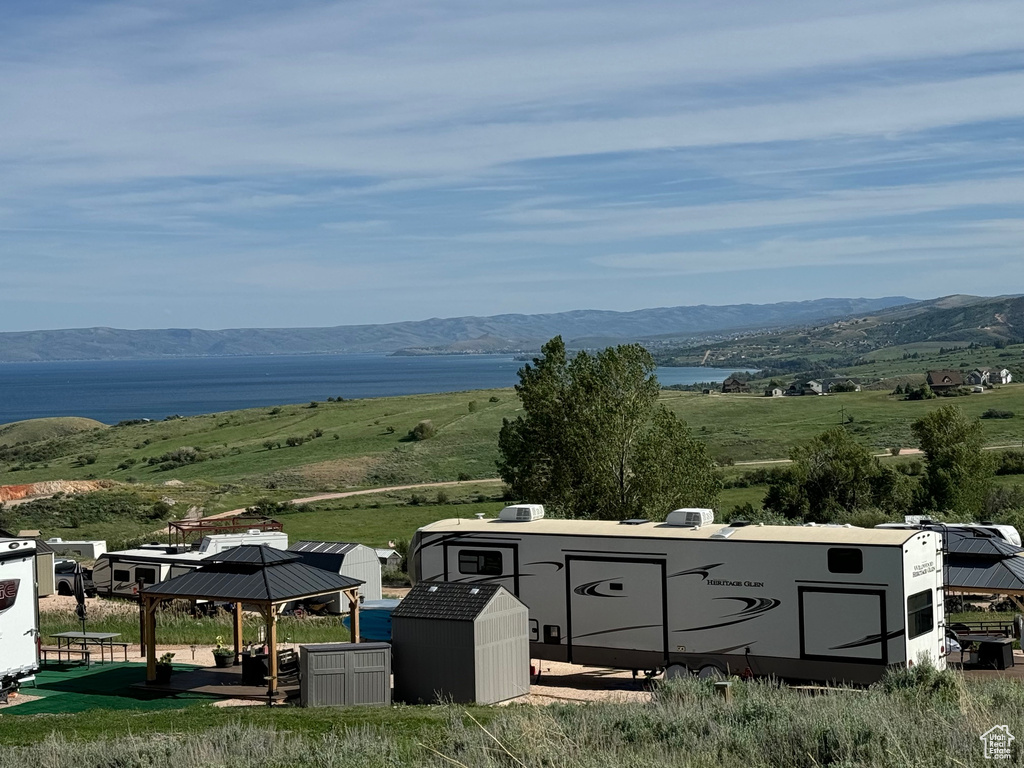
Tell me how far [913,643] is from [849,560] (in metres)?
1.46

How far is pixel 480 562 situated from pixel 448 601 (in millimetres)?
2422

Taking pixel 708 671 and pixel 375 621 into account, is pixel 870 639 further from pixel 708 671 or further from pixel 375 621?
pixel 375 621

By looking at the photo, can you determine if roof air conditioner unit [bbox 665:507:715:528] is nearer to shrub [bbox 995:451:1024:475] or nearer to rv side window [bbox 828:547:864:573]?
rv side window [bbox 828:547:864:573]

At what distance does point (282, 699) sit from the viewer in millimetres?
16750

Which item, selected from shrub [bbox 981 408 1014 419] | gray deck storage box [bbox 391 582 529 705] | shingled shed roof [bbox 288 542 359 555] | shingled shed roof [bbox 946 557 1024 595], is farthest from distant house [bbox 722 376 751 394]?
gray deck storage box [bbox 391 582 529 705]

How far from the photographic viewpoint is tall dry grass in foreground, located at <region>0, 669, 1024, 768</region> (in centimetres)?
885

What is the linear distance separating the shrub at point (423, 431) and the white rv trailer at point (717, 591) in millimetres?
54005

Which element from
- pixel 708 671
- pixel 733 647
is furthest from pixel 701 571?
pixel 708 671

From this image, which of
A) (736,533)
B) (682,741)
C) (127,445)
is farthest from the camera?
(127,445)

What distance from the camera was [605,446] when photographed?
3042 cm

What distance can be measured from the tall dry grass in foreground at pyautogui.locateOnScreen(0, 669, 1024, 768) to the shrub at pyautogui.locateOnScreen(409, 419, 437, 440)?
61276mm

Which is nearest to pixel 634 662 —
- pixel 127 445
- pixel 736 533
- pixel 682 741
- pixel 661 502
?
pixel 736 533

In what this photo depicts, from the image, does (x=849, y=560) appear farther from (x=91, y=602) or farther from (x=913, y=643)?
(x=91, y=602)

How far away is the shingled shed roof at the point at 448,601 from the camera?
16.7m
